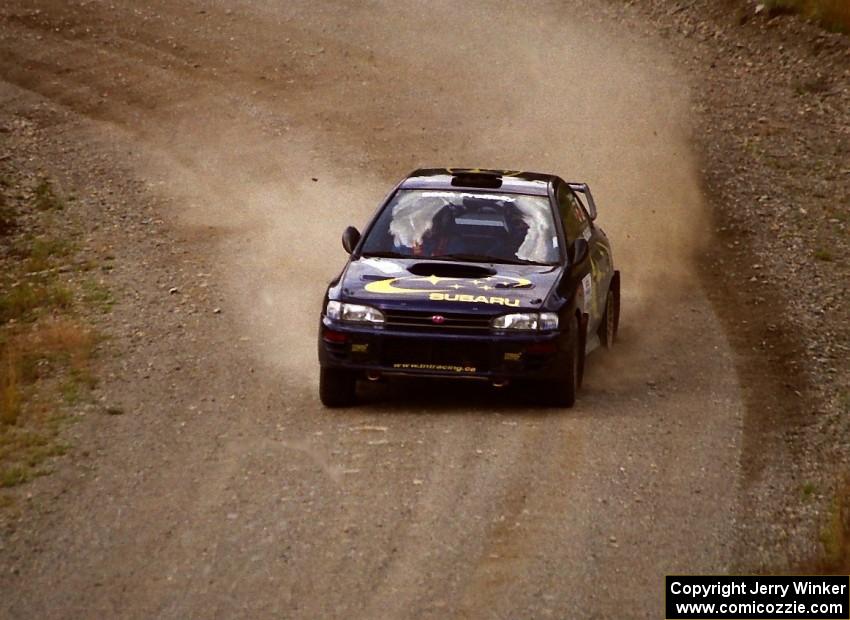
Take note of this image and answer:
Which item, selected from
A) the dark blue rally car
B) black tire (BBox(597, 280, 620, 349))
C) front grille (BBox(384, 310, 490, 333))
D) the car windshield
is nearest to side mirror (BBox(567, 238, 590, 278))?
the dark blue rally car

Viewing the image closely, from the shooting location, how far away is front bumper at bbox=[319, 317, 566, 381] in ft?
35.6

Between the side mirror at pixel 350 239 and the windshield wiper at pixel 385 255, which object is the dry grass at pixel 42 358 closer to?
the side mirror at pixel 350 239

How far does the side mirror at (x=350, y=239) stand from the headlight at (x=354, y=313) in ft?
3.13

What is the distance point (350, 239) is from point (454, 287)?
1289mm

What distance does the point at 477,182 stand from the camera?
12461 mm

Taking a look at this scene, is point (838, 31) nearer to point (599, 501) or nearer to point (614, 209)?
point (614, 209)

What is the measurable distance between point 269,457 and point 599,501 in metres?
2.19

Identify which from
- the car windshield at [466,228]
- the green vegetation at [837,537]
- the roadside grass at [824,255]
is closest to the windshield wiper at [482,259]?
the car windshield at [466,228]

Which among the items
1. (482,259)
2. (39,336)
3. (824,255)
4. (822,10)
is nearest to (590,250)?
(482,259)

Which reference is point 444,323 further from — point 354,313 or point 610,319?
point 610,319

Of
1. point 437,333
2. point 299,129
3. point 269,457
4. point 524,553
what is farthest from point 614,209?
point 524,553

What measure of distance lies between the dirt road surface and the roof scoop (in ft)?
3.13

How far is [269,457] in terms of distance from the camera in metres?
10.1

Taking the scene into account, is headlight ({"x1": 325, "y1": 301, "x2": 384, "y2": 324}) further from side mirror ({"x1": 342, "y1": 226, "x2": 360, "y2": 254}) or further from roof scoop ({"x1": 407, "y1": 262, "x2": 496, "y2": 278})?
side mirror ({"x1": 342, "y1": 226, "x2": 360, "y2": 254})
